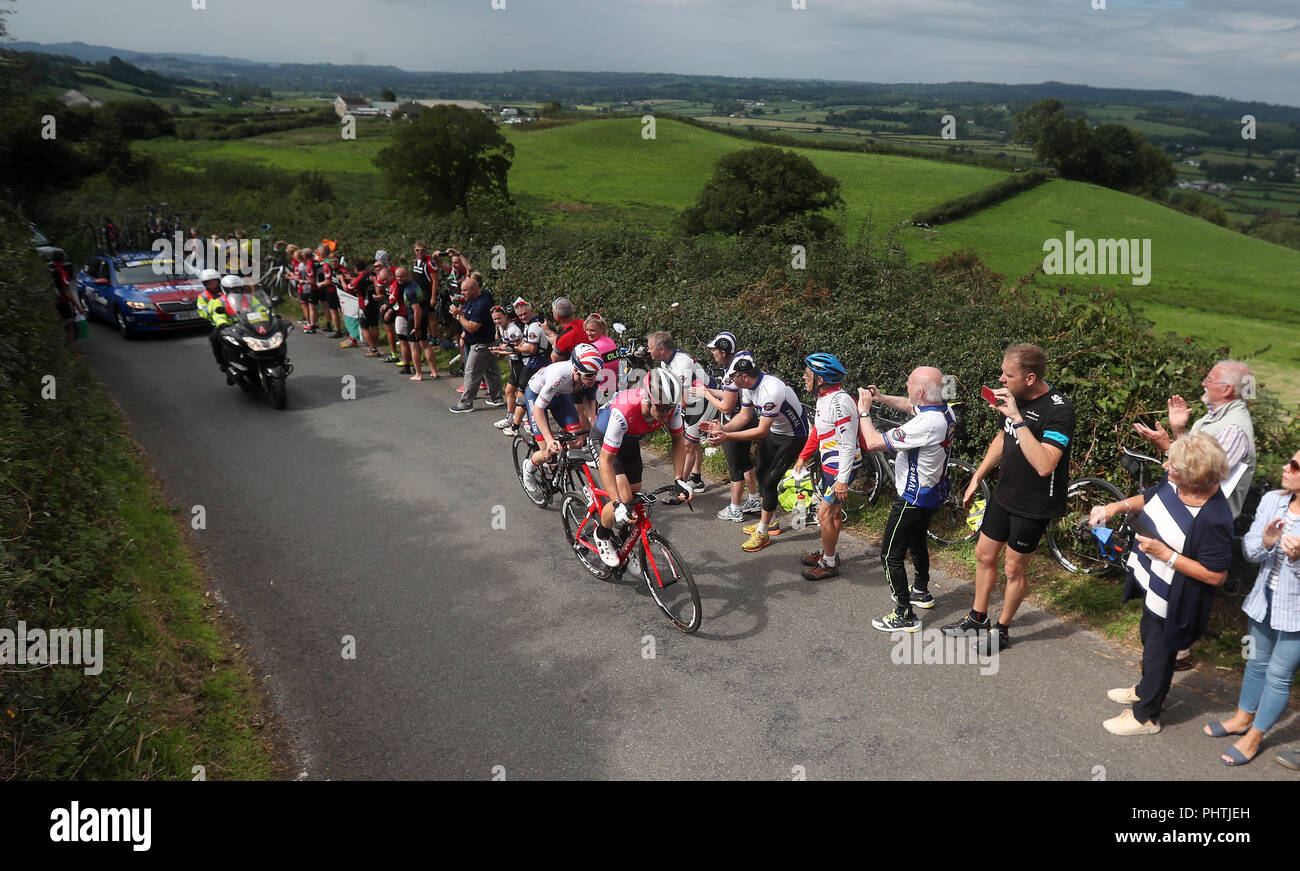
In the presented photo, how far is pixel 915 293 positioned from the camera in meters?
11.0

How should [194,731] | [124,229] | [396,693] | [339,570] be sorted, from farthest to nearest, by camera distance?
[124,229] → [339,570] → [396,693] → [194,731]

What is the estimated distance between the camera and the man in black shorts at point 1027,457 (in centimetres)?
522

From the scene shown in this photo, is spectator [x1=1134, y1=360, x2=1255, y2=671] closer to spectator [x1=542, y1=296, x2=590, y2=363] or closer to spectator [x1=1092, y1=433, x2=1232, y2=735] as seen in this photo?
spectator [x1=1092, y1=433, x2=1232, y2=735]

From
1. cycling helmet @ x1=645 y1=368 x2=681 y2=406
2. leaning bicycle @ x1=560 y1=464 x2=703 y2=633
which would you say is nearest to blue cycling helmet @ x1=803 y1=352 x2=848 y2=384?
cycling helmet @ x1=645 y1=368 x2=681 y2=406

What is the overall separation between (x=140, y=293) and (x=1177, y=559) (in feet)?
65.4

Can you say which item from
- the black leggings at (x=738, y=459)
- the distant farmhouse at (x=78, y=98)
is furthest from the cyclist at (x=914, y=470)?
the distant farmhouse at (x=78, y=98)

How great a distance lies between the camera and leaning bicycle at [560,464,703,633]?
6258 mm

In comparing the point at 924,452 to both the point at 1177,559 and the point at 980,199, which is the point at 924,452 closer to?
the point at 1177,559

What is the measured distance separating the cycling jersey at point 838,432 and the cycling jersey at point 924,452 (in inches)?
24.0

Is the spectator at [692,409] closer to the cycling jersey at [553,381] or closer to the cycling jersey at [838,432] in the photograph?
the cycling jersey at [553,381]
